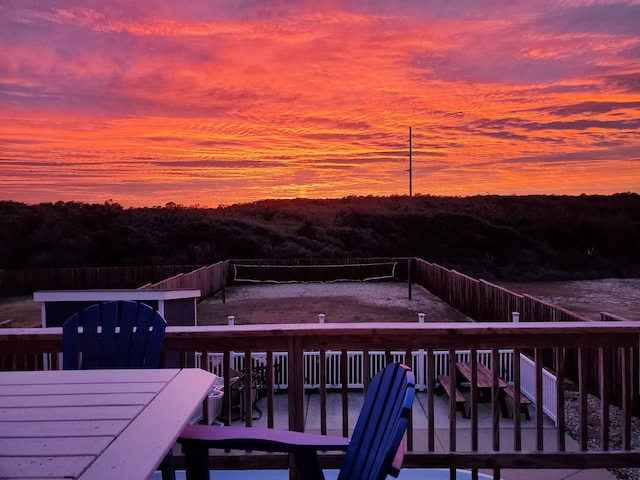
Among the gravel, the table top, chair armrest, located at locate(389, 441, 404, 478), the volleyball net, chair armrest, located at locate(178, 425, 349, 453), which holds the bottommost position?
the gravel

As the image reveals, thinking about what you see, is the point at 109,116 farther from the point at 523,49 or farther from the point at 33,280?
the point at 33,280

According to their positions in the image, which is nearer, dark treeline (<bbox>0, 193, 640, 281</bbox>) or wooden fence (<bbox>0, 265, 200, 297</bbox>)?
wooden fence (<bbox>0, 265, 200, 297</bbox>)

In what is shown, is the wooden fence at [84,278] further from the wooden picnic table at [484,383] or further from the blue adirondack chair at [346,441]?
the blue adirondack chair at [346,441]

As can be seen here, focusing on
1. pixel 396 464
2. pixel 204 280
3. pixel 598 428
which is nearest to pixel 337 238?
pixel 204 280

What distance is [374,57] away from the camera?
10344 millimetres

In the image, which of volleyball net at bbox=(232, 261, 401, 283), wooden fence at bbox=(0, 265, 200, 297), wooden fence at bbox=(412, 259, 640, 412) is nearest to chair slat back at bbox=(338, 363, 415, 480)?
wooden fence at bbox=(412, 259, 640, 412)

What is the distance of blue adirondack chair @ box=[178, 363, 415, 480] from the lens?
5.26 feet

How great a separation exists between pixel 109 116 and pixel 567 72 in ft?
31.8

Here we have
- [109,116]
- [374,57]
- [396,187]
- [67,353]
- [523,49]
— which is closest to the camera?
[67,353]

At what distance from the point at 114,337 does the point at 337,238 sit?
34980mm

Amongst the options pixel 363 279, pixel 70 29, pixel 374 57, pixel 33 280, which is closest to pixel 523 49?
pixel 374 57

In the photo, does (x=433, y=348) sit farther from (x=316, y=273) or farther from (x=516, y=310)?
(x=316, y=273)

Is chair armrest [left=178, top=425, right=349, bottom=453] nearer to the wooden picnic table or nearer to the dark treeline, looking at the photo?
the wooden picnic table

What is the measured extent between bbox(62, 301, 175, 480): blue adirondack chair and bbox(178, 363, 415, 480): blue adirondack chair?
770 millimetres
